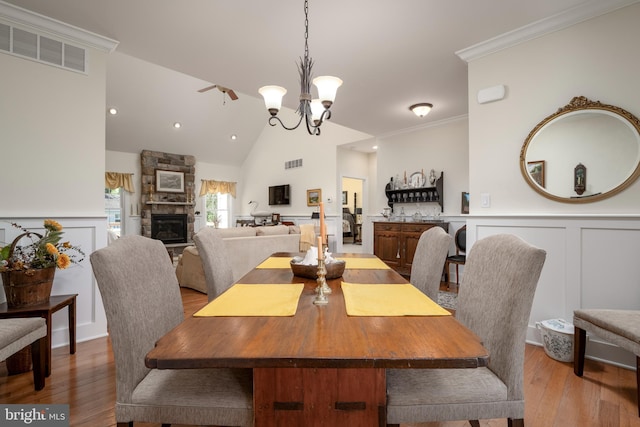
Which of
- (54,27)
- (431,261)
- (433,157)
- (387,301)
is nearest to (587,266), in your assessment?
(431,261)

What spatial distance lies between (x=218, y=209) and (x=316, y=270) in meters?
8.49

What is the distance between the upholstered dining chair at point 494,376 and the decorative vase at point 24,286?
2.31 metres

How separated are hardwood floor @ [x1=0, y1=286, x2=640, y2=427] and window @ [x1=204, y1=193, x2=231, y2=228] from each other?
23.2 feet

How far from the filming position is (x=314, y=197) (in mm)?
7477

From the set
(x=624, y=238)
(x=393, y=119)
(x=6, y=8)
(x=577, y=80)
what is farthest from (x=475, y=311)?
(x=393, y=119)

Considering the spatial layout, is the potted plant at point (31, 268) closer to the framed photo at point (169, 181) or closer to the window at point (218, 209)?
the framed photo at point (169, 181)

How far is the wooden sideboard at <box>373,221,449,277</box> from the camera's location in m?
4.78

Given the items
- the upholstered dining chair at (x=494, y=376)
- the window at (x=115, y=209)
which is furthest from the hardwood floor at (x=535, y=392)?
the window at (x=115, y=209)

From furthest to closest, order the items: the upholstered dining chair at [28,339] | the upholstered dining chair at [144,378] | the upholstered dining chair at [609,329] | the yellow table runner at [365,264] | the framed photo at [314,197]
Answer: the framed photo at [314,197] → the yellow table runner at [365,264] → the upholstered dining chair at [609,329] → the upholstered dining chair at [28,339] → the upholstered dining chair at [144,378]

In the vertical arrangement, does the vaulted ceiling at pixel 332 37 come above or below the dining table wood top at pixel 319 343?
above

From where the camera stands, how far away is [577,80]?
219 centimetres

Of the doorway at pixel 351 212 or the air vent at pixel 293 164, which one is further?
the doorway at pixel 351 212

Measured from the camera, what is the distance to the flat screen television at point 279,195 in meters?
8.16

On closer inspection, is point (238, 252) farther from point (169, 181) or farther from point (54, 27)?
point (169, 181)
